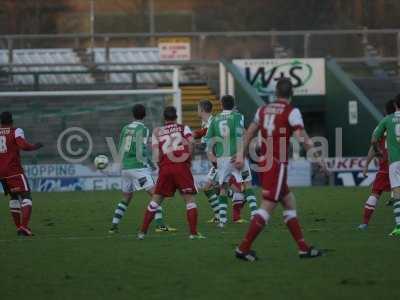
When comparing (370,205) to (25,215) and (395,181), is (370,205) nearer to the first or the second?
(395,181)

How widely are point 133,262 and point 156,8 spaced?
28.8m

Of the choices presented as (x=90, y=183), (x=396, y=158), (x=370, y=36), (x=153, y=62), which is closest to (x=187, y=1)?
(x=153, y=62)

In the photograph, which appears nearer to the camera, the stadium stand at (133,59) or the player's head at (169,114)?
the player's head at (169,114)

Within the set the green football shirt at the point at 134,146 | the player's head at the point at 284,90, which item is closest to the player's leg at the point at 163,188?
the green football shirt at the point at 134,146

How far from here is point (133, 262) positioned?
1211cm

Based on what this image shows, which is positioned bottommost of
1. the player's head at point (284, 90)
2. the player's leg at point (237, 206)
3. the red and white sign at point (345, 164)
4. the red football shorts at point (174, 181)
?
the red and white sign at point (345, 164)

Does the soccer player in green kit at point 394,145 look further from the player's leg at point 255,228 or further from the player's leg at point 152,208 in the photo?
the player's leg at point 255,228

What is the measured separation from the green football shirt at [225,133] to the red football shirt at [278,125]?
4811 mm

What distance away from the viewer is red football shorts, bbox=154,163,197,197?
14.4m

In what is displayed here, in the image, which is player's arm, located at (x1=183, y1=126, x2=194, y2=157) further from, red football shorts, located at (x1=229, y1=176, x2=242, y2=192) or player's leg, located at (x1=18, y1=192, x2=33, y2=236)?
red football shorts, located at (x1=229, y1=176, x2=242, y2=192)

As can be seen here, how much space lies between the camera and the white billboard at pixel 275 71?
34594mm

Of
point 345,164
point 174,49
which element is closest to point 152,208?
point 345,164

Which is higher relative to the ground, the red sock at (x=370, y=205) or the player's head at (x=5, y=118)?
the player's head at (x=5, y=118)

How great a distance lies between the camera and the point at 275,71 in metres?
34.6
